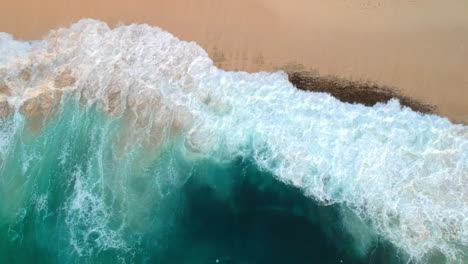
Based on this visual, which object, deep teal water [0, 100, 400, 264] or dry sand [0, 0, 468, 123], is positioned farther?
dry sand [0, 0, 468, 123]

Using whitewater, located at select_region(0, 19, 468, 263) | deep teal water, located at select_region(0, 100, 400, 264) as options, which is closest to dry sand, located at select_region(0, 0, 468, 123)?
whitewater, located at select_region(0, 19, 468, 263)

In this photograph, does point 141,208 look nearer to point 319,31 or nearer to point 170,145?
point 170,145

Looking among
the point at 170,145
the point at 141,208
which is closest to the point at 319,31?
the point at 170,145

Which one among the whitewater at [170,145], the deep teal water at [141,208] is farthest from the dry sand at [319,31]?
the deep teal water at [141,208]

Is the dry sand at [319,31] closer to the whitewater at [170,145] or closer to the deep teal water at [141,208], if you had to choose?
the whitewater at [170,145]

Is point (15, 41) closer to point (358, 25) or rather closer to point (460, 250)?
point (358, 25)

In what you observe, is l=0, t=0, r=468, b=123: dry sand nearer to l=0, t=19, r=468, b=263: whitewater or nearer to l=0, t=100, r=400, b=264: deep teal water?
l=0, t=19, r=468, b=263: whitewater
